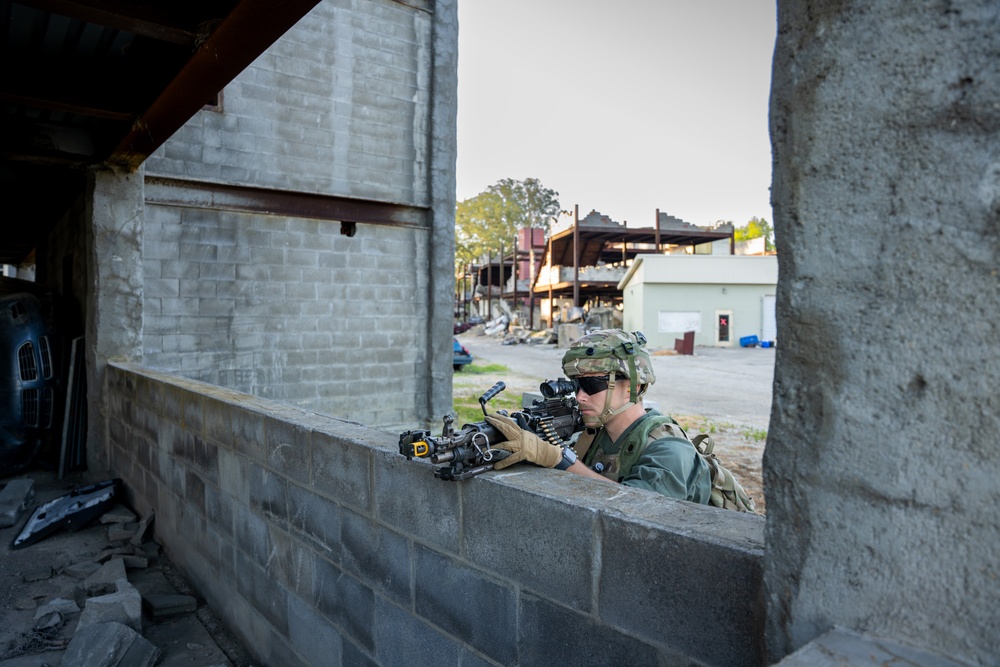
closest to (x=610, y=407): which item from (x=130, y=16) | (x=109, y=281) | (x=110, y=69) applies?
(x=130, y=16)

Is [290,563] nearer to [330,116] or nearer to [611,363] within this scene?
[611,363]

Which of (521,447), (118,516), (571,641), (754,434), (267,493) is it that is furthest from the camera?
(754,434)

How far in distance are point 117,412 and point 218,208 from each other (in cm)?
308

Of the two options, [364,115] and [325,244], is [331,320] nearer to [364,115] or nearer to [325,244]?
[325,244]

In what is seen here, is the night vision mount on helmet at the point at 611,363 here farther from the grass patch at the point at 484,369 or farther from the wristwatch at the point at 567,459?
the grass patch at the point at 484,369

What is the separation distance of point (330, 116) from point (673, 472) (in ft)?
Answer: 26.9

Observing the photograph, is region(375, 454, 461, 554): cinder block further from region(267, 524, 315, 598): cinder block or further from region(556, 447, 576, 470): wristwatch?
region(267, 524, 315, 598): cinder block

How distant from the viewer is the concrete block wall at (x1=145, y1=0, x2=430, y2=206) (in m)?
8.29

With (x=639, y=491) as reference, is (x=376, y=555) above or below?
below

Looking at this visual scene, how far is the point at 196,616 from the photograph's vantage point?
165 inches

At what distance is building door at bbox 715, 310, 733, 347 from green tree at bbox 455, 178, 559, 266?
1058 inches

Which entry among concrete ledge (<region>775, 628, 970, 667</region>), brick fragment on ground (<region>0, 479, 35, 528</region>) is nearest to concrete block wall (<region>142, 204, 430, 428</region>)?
brick fragment on ground (<region>0, 479, 35, 528</region>)

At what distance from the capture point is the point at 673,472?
252 cm

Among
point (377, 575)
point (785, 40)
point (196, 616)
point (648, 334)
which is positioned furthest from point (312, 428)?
point (648, 334)
